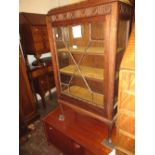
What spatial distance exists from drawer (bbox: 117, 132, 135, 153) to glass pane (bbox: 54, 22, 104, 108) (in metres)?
0.28

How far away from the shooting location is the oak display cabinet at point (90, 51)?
911mm

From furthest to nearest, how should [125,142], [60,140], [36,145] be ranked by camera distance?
1. [36,145]
2. [60,140]
3. [125,142]

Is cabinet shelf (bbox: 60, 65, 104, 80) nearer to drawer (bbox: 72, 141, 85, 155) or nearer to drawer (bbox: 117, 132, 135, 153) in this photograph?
drawer (bbox: 117, 132, 135, 153)

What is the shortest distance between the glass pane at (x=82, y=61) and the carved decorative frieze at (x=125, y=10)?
195 millimetres

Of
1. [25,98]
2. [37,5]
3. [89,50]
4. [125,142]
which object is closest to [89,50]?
[89,50]

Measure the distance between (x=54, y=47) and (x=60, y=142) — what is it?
104cm

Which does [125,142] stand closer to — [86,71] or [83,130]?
[83,130]

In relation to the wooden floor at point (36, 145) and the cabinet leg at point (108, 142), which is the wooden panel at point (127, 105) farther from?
the wooden floor at point (36, 145)

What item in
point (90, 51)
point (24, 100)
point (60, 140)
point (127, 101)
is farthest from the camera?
point (24, 100)

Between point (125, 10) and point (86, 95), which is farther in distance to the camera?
point (86, 95)

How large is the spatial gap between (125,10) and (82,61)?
573mm

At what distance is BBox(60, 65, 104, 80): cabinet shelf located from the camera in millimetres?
1209

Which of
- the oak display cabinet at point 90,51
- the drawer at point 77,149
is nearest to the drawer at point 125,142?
the oak display cabinet at point 90,51

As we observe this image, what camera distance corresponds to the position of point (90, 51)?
1.16 meters
